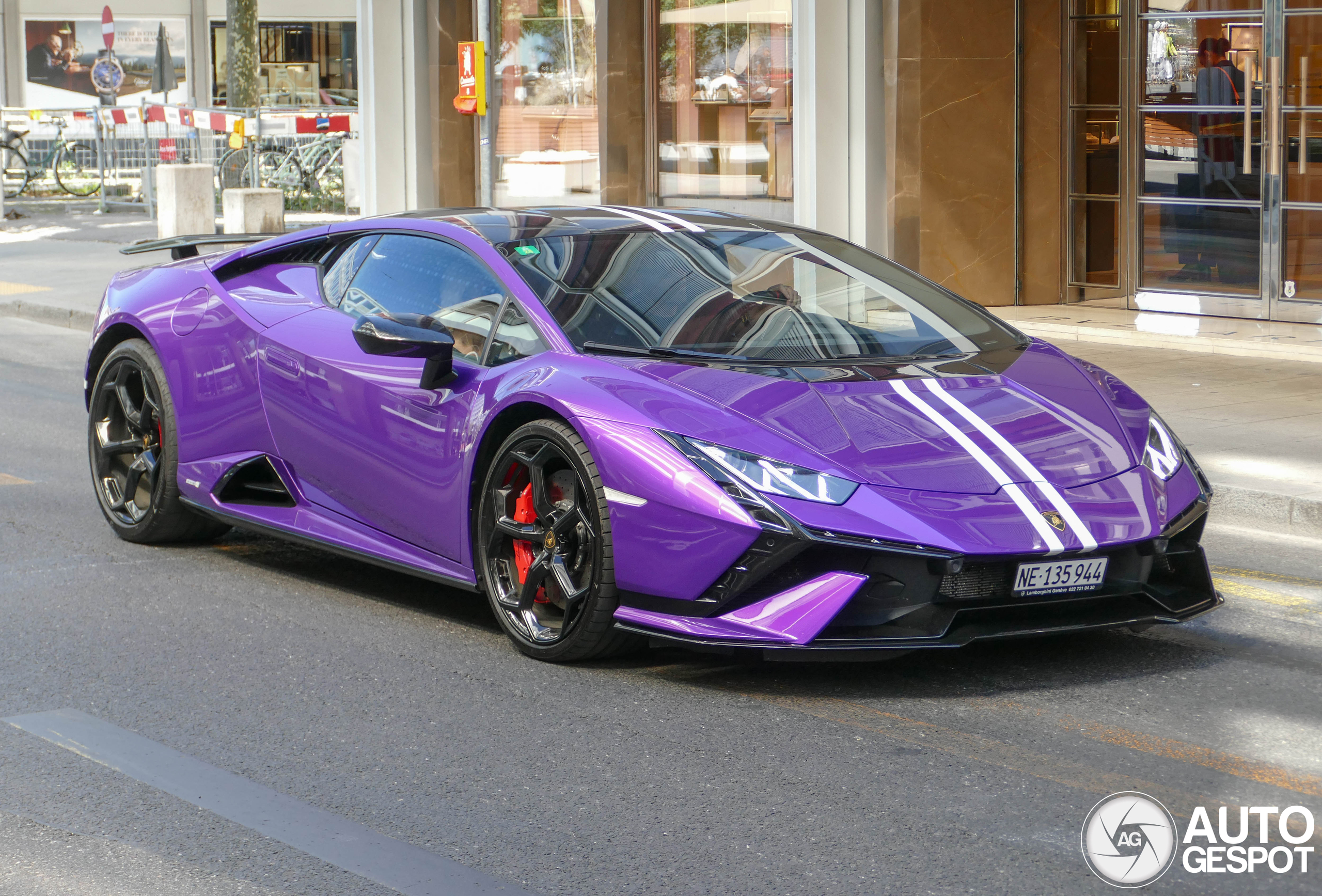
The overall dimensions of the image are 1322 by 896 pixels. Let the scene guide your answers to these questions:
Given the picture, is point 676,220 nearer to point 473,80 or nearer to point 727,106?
point 473,80

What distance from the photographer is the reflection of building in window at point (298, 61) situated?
144 ft

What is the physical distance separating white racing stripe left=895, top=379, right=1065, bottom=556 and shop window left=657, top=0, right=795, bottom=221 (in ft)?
35.4

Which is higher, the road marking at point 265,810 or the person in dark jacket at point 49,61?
the person in dark jacket at point 49,61

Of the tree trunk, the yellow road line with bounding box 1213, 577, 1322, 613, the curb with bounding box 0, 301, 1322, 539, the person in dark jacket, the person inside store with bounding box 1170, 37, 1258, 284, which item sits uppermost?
the person in dark jacket

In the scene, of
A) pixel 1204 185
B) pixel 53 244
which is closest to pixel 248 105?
pixel 53 244

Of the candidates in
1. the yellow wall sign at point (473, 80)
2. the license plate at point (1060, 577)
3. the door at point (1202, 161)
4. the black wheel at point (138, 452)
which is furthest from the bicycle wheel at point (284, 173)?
the license plate at point (1060, 577)

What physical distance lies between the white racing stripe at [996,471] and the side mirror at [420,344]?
1451 millimetres

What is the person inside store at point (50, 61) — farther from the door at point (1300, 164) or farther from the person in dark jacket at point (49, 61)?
the door at point (1300, 164)

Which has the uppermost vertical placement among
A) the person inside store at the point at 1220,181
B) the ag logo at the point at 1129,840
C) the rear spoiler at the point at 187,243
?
the person inside store at the point at 1220,181

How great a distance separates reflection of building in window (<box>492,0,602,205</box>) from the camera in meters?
17.8

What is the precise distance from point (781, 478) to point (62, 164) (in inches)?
1107

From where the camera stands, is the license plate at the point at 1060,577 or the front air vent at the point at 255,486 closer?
the license plate at the point at 1060,577

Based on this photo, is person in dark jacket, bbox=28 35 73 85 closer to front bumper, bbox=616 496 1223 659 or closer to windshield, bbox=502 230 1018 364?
windshield, bbox=502 230 1018 364

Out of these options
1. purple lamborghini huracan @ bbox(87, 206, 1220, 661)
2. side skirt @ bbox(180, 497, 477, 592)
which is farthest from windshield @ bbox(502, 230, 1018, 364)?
side skirt @ bbox(180, 497, 477, 592)
